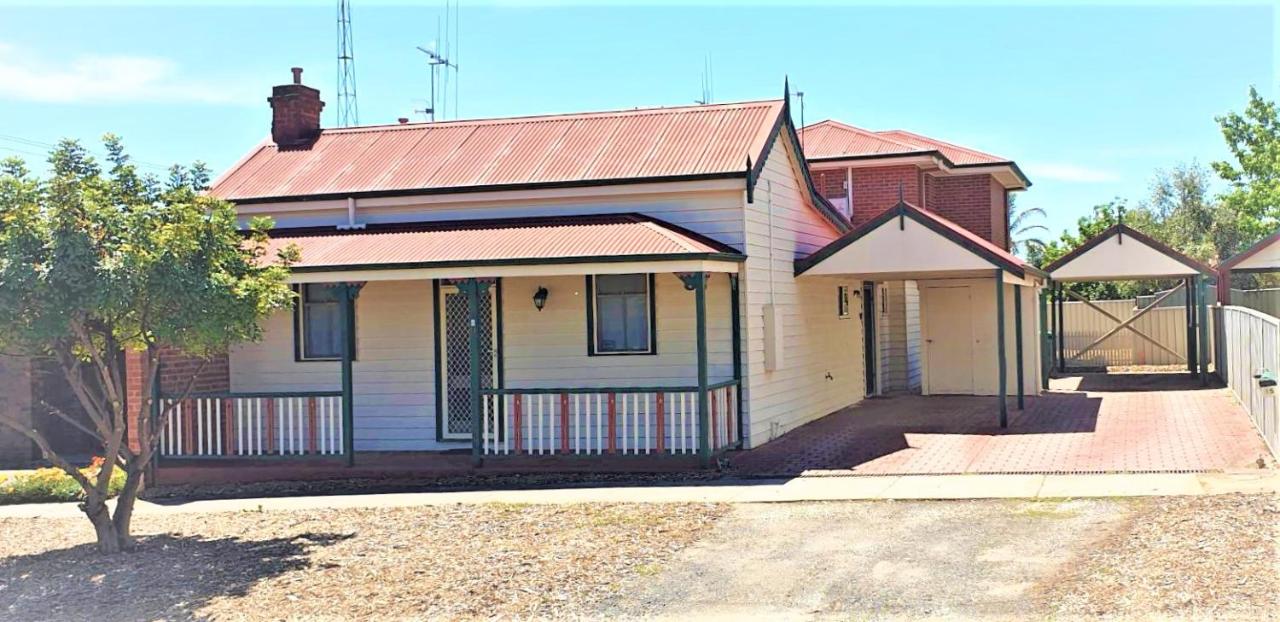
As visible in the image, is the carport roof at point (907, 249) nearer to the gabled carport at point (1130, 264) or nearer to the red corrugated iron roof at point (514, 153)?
the red corrugated iron roof at point (514, 153)

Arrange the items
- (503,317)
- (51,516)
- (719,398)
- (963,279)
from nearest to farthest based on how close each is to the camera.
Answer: (51,516) < (719,398) < (503,317) < (963,279)

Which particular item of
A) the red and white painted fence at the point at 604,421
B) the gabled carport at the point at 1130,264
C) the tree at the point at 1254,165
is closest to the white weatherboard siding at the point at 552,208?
the red and white painted fence at the point at 604,421

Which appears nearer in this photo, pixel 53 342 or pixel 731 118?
pixel 53 342

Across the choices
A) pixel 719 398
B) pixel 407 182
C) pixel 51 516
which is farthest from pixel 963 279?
pixel 51 516

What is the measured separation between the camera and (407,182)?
15.9 metres

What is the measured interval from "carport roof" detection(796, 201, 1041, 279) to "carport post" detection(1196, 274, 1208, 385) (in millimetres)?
8684

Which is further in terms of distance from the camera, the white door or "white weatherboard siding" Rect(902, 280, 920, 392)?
"white weatherboard siding" Rect(902, 280, 920, 392)

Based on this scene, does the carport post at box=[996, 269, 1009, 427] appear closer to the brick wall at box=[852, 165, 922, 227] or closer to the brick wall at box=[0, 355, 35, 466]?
the brick wall at box=[852, 165, 922, 227]

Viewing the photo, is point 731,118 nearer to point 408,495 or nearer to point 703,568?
point 408,495

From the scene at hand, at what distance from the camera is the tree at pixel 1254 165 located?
35.8m

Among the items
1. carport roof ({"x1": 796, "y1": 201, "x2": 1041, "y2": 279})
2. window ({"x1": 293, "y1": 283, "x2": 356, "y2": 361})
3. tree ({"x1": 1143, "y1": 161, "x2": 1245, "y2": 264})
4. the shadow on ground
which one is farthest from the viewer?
tree ({"x1": 1143, "y1": 161, "x2": 1245, "y2": 264})

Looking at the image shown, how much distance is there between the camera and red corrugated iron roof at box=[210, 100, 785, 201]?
15.2m

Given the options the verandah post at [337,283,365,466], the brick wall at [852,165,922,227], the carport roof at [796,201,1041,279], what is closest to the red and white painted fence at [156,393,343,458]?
the verandah post at [337,283,365,466]

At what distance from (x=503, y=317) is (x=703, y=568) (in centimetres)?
735
